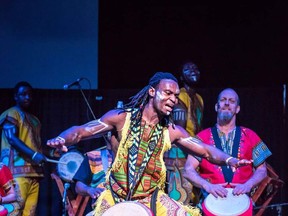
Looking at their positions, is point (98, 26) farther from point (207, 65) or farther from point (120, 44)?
point (207, 65)

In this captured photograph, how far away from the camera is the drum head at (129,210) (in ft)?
13.6

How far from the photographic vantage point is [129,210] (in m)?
4.18

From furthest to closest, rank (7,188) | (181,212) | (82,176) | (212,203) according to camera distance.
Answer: (82,176)
(7,188)
(212,203)
(181,212)

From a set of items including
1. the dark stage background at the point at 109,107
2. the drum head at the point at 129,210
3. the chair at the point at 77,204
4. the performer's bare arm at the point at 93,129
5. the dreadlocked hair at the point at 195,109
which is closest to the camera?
the drum head at the point at 129,210

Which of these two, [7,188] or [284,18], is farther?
[284,18]

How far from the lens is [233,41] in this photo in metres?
8.00

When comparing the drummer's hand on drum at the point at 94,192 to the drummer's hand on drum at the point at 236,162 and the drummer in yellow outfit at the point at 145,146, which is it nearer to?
the drummer in yellow outfit at the point at 145,146

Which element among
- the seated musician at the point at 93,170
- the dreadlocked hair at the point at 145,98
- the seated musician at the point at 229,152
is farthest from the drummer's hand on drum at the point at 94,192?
the dreadlocked hair at the point at 145,98

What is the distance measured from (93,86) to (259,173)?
9.07 feet

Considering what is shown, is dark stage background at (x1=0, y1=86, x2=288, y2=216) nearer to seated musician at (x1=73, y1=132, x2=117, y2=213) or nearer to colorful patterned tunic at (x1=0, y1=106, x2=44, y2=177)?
colorful patterned tunic at (x1=0, y1=106, x2=44, y2=177)

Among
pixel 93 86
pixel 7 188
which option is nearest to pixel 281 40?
pixel 93 86

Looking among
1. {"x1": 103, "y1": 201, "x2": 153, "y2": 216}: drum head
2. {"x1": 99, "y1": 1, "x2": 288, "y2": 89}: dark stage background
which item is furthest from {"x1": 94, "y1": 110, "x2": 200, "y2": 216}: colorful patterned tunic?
{"x1": 99, "y1": 1, "x2": 288, "y2": 89}: dark stage background

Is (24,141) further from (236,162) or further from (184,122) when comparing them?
(236,162)

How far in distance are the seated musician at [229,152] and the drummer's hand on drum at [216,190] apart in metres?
0.21
